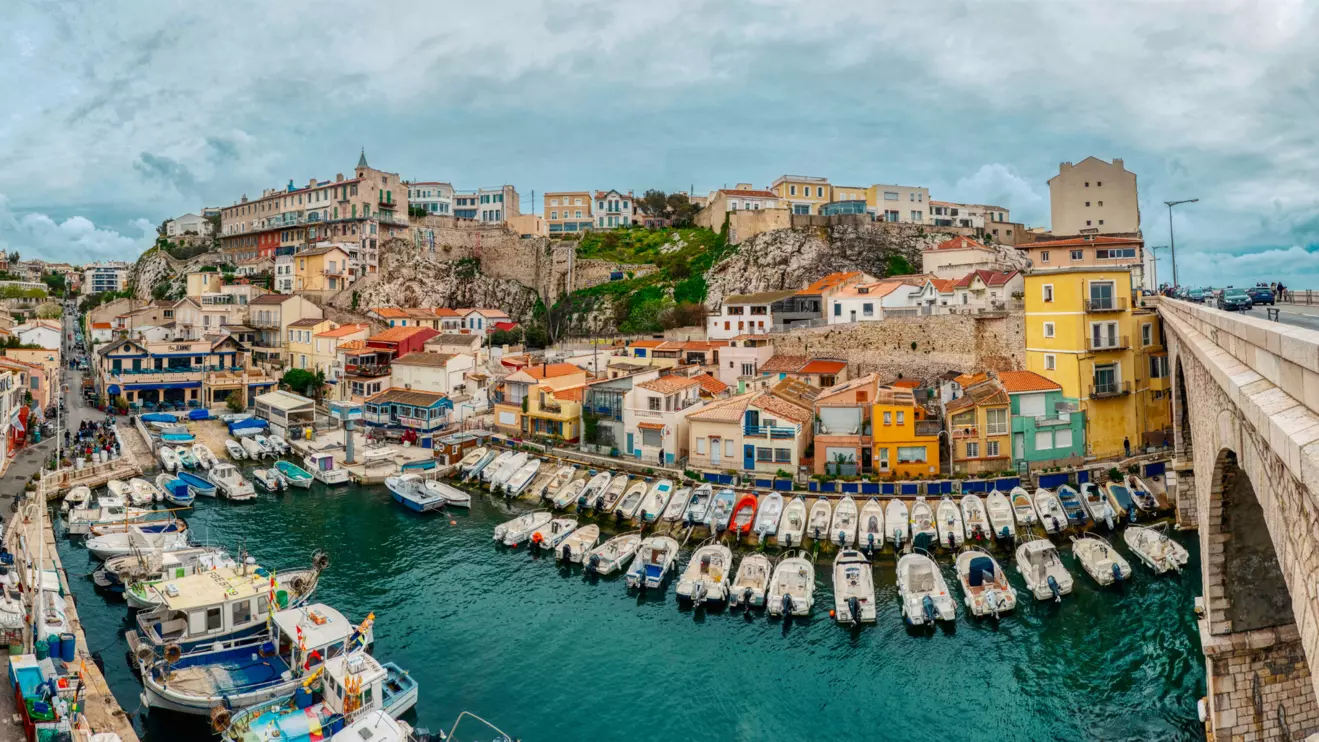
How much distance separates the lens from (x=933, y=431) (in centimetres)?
3347

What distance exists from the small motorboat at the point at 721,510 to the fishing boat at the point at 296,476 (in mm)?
19847

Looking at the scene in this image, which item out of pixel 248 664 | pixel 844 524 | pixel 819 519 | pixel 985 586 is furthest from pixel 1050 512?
pixel 248 664

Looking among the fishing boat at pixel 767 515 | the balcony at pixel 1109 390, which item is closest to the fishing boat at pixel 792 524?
the fishing boat at pixel 767 515

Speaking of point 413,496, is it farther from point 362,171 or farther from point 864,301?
point 362,171

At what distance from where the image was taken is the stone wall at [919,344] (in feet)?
137

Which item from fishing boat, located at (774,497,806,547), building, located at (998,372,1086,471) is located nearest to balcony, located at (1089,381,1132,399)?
building, located at (998,372,1086,471)

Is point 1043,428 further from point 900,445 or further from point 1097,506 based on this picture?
point 900,445

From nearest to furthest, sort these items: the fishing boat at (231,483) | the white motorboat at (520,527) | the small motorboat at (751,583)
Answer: the small motorboat at (751,583)
the white motorboat at (520,527)
the fishing boat at (231,483)

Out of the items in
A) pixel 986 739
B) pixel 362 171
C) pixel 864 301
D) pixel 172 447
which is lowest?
pixel 986 739

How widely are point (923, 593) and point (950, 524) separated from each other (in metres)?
5.71

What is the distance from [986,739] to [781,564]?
839 cm

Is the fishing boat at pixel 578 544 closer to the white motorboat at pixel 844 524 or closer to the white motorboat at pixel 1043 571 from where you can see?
the white motorboat at pixel 844 524

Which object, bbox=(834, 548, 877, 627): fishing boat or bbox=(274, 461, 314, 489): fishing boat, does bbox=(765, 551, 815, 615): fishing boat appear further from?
bbox=(274, 461, 314, 489): fishing boat

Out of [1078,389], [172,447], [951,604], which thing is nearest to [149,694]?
[951,604]
